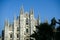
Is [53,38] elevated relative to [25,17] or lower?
lower

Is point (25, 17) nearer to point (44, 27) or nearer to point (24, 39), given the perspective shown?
→ point (24, 39)

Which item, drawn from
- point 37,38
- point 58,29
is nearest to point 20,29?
A: point 37,38

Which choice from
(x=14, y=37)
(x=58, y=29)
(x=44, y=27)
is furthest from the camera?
(x=14, y=37)

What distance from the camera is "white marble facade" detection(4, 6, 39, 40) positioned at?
5369 cm

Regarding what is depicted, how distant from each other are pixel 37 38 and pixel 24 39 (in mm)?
26485

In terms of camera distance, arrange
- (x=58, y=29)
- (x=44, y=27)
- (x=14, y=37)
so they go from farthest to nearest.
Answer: (x=14, y=37) → (x=44, y=27) → (x=58, y=29)

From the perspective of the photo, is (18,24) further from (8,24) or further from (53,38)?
(53,38)

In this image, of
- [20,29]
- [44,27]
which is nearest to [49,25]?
[44,27]

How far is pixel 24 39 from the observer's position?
53719 mm

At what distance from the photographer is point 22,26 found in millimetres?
54094

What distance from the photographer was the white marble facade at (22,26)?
176ft

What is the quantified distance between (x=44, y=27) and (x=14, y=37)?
91.2ft

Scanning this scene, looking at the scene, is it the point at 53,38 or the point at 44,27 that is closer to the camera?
the point at 53,38

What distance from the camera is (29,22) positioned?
54500mm
